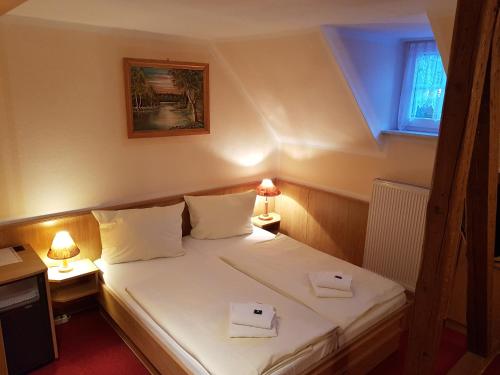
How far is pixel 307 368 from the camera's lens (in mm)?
2035

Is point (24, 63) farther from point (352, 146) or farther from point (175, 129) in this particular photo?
point (352, 146)

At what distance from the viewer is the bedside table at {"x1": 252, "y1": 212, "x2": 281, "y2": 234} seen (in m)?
3.85

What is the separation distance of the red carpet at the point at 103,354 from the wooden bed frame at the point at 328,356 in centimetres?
6

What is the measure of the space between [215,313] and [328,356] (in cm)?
68

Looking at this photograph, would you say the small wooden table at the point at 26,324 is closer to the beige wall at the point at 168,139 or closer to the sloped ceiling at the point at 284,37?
the beige wall at the point at 168,139

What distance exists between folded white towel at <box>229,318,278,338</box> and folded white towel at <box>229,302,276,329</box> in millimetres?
21

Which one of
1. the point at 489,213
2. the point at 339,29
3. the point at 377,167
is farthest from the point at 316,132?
the point at 489,213

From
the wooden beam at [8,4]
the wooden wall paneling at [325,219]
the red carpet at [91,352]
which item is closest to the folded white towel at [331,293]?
the wooden wall paneling at [325,219]

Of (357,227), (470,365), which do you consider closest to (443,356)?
(470,365)

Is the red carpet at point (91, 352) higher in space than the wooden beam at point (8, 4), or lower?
lower

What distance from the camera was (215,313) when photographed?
2.27 m

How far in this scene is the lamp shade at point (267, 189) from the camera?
381cm

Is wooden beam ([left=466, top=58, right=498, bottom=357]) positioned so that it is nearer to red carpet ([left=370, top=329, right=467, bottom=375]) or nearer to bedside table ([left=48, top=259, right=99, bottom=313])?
red carpet ([left=370, top=329, right=467, bottom=375])

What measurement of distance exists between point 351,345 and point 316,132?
Result: 2.00m
